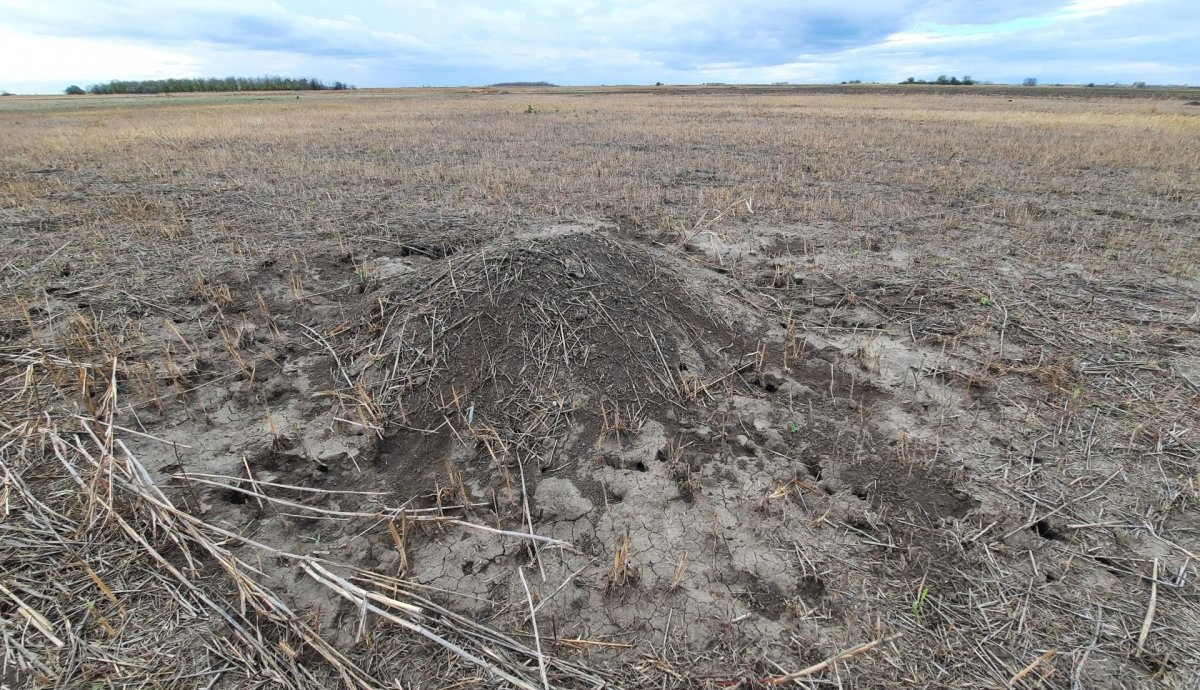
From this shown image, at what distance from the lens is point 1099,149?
13.8 metres

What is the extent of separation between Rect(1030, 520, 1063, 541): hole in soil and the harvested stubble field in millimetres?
29

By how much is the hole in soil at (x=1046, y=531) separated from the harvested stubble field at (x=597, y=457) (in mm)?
29

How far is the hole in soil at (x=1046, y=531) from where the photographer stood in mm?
2922

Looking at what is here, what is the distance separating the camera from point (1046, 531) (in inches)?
116

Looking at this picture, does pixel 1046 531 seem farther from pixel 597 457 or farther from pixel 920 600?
pixel 597 457

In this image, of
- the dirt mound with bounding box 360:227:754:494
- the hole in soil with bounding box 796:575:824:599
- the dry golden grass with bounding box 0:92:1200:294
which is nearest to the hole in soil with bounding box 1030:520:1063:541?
the hole in soil with bounding box 796:575:824:599

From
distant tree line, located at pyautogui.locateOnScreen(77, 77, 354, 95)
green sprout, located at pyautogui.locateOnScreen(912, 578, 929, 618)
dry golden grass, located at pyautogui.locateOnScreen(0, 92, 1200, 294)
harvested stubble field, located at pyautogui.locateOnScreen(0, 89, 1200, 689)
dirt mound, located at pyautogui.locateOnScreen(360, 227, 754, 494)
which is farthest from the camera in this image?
distant tree line, located at pyautogui.locateOnScreen(77, 77, 354, 95)

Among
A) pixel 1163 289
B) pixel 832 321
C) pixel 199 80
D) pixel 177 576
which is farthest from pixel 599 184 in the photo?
pixel 199 80

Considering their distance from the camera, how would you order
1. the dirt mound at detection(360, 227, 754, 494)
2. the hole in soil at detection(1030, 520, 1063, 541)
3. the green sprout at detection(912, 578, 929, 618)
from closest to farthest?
the green sprout at detection(912, 578, 929, 618) < the hole in soil at detection(1030, 520, 1063, 541) < the dirt mound at detection(360, 227, 754, 494)

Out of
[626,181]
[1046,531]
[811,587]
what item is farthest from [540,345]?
[626,181]

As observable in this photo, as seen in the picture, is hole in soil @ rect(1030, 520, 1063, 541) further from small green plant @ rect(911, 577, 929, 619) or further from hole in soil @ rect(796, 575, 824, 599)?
hole in soil @ rect(796, 575, 824, 599)

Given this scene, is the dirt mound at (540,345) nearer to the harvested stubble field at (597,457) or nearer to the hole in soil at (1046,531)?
the harvested stubble field at (597,457)

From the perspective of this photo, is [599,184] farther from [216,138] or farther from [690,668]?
[216,138]

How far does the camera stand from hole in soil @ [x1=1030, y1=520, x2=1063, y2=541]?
2.92 metres
